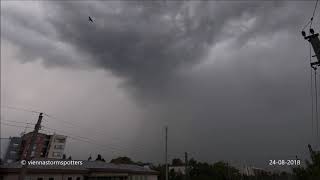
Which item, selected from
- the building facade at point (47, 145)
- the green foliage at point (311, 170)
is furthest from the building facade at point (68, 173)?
the building facade at point (47, 145)

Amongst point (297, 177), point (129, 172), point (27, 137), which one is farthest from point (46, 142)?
point (297, 177)

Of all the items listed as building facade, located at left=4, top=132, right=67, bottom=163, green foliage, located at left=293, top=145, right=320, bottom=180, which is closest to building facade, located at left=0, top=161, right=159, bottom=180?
green foliage, located at left=293, top=145, right=320, bottom=180

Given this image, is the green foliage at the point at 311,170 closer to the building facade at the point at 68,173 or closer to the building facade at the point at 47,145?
the building facade at the point at 68,173

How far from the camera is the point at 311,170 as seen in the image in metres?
68.1

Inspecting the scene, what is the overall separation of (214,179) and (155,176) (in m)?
24.3

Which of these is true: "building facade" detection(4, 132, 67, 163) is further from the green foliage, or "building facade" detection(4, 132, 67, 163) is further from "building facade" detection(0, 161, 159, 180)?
the green foliage

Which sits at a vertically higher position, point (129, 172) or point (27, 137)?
point (27, 137)

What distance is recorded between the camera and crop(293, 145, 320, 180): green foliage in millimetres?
62881

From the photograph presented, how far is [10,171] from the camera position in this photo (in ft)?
136

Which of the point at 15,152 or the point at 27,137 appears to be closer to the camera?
the point at 15,152

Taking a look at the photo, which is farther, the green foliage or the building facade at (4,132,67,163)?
the building facade at (4,132,67,163)

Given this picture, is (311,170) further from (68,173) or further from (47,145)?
(47,145)

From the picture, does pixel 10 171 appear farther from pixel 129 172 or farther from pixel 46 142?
pixel 46 142

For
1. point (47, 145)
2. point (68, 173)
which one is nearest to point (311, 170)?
point (68, 173)
